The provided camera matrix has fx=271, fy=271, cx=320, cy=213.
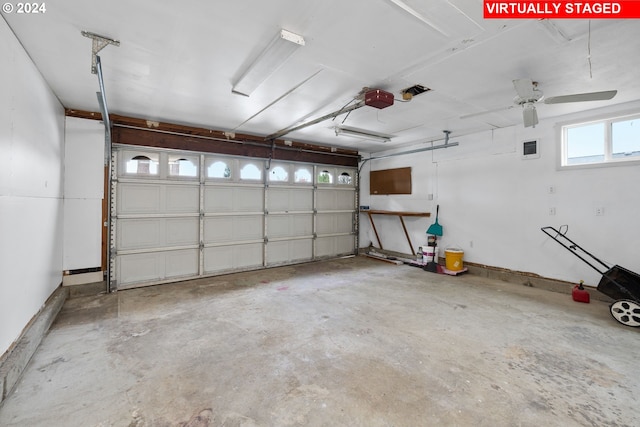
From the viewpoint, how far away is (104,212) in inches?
163

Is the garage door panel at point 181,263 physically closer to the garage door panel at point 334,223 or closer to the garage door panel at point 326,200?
the garage door panel at point 334,223

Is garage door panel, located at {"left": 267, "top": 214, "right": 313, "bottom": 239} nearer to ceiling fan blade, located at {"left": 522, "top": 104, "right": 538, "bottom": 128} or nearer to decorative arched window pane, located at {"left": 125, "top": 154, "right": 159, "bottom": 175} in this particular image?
decorative arched window pane, located at {"left": 125, "top": 154, "right": 159, "bottom": 175}

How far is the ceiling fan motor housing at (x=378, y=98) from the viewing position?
9.92ft

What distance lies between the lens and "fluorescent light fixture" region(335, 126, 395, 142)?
15.5 feet

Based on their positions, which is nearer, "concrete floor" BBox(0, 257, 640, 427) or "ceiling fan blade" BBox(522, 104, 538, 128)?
"concrete floor" BBox(0, 257, 640, 427)

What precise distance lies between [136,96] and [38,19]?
4.81ft

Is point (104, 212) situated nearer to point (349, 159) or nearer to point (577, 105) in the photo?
A: point (349, 159)

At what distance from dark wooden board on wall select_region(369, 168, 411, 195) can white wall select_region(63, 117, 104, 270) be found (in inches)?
220

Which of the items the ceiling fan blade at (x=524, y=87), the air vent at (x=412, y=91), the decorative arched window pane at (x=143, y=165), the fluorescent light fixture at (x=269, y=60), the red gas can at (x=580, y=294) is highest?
the air vent at (x=412, y=91)

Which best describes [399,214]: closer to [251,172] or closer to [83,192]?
[251,172]

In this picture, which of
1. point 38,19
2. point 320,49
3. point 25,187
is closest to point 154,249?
point 25,187

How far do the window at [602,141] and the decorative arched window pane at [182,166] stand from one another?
606 cm

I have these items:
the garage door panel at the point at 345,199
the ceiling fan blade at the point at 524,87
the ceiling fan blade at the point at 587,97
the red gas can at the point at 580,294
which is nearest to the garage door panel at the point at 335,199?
the garage door panel at the point at 345,199

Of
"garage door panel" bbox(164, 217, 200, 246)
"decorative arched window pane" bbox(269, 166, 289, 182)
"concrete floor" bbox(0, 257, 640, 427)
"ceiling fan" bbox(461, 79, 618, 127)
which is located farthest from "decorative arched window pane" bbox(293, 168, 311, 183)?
"ceiling fan" bbox(461, 79, 618, 127)
